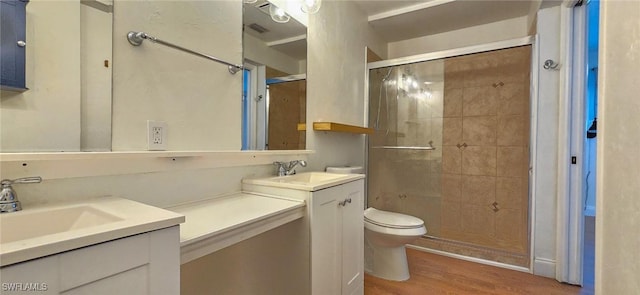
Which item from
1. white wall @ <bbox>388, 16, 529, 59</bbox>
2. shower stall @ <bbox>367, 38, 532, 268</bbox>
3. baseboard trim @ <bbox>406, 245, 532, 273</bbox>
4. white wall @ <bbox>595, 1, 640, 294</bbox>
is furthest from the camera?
white wall @ <bbox>388, 16, 529, 59</bbox>

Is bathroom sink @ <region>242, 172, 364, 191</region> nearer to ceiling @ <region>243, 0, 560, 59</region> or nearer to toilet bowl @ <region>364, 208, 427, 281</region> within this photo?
toilet bowl @ <region>364, 208, 427, 281</region>

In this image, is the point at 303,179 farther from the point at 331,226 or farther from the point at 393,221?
the point at 393,221

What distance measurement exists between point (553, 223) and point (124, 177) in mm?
2726

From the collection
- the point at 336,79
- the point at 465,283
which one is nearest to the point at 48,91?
the point at 336,79

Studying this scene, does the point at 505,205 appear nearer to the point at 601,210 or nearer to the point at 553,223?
the point at 553,223

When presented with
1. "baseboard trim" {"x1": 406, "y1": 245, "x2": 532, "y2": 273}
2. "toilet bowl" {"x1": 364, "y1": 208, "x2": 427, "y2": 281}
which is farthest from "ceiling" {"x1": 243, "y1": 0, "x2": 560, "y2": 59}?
"baseboard trim" {"x1": 406, "y1": 245, "x2": 532, "y2": 273}

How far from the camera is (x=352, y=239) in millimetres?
1581

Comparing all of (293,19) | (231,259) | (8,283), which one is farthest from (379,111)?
(8,283)

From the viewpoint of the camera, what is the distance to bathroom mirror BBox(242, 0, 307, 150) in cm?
155

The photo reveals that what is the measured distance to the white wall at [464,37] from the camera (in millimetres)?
2791

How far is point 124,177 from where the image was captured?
98 cm

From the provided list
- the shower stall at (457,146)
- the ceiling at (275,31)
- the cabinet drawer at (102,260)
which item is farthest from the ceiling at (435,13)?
the cabinet drawer at (102,260)

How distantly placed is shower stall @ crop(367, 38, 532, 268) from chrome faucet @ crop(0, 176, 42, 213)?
2.54m

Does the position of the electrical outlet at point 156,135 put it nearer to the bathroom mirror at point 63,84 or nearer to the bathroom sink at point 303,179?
the bathroom mirror at point 63,84
